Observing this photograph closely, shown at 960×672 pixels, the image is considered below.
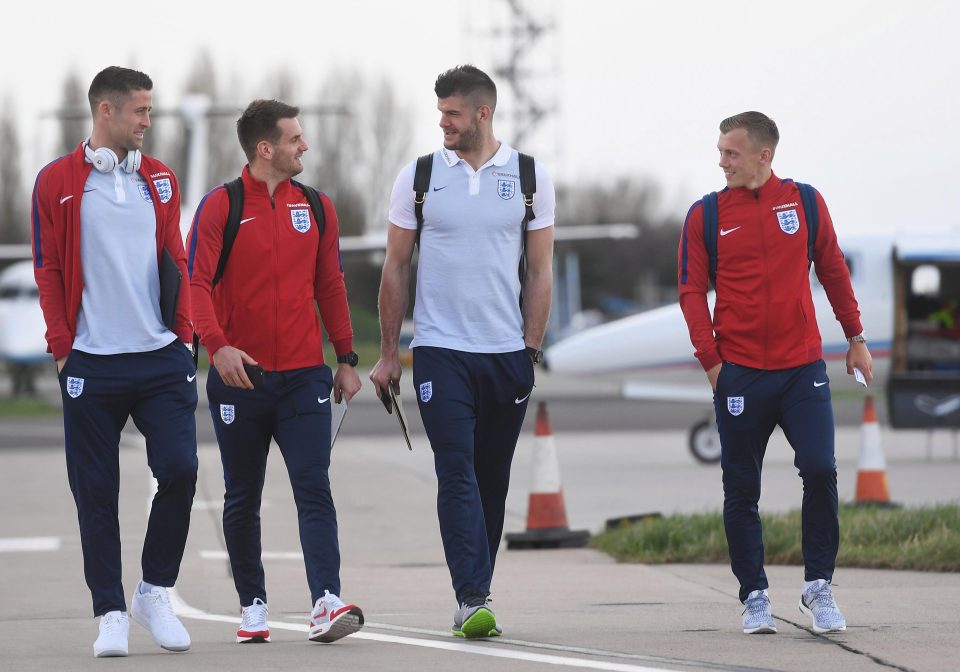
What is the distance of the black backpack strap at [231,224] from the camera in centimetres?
548

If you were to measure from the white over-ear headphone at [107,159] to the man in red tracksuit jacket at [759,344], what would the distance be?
1.95 m

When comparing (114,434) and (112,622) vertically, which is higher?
(114,434)

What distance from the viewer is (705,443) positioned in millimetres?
16250

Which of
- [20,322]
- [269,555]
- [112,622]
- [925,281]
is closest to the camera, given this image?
[112,622]

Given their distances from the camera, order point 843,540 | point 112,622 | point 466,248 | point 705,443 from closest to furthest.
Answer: point 112,622 < point 466,248 < point 843,540 < point 705,443

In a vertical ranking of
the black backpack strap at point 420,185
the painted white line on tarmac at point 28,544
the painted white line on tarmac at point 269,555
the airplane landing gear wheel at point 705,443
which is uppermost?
the black backpack strap at point 420,185

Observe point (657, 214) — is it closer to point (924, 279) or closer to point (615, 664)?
point (924, 279)

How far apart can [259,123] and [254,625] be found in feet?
5.78

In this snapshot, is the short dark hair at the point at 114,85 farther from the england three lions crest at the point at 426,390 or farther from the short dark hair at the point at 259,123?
the england three lions crest at the point at 426,390

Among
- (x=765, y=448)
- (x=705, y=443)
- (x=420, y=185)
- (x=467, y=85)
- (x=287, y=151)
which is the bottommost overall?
(x=705, y=443)

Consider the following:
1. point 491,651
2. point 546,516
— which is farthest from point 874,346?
point 491,651

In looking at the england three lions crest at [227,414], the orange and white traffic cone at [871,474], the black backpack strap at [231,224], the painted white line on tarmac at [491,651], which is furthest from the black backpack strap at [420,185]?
the orange and white traffic cone at [871,474]

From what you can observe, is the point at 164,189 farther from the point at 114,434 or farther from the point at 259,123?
the point at 114,434

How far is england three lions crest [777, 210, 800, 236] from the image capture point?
5676 millimetres
